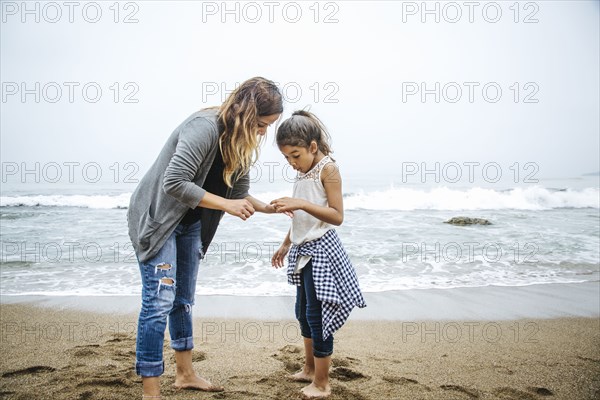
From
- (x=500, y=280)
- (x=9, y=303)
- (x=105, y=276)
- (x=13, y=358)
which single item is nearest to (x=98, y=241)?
(x=105, y=276)

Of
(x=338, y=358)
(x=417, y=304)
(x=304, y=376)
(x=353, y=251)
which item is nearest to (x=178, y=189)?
(x=304, y=376)

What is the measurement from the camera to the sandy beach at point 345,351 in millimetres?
2400

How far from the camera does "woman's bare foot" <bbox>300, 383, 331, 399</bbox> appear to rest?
2.27 m

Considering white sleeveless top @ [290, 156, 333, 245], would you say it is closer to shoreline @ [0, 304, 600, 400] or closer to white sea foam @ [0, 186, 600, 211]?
shoreline @ [0, 304, 600, 400]

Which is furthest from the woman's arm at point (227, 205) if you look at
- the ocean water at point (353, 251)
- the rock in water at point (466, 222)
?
the rock in water at point (466, 222)

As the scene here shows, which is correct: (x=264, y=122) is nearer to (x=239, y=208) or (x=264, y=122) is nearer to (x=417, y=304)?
(x=239, y=208)

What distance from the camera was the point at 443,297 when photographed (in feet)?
15.0

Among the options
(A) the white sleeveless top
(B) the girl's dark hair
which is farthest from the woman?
(A) the white sleeveless top

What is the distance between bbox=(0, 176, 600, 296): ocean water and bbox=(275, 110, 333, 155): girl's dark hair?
2708 millimetres

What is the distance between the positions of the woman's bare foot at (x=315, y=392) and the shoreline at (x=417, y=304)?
1.59 m

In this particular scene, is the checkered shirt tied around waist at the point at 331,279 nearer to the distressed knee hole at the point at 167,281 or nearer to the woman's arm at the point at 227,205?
the woman's arm at the point at 227,205

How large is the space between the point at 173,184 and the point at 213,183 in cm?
41

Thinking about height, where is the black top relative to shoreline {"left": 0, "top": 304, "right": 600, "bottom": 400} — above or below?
above

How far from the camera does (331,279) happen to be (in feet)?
7.49
